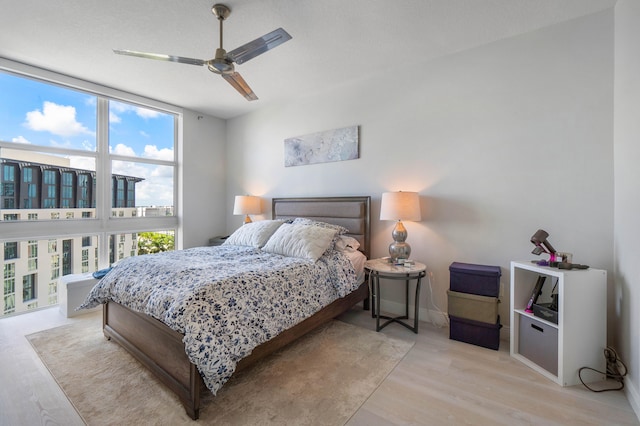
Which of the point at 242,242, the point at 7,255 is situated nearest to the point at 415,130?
the point at 242,242

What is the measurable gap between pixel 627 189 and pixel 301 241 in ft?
8.13

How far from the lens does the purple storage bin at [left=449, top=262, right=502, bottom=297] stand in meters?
2.34

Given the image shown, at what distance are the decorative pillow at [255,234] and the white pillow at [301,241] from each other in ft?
0.69

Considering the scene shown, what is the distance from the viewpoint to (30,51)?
277cm

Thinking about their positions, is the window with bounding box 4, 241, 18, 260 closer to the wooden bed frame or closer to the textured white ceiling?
the wooden bed frame

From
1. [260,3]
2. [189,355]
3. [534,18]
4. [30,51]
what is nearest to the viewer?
[189,355]

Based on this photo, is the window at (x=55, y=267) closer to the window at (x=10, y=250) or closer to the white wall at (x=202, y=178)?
the window at (x=10, y=250)

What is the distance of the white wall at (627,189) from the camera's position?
1.70m

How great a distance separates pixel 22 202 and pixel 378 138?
419 cm

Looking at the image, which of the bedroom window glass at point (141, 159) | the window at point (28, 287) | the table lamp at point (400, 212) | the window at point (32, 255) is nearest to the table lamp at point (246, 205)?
the bedroom window glass at point (141, 159)

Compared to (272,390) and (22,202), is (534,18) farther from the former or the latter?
(22,202)

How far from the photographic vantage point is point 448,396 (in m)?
1.77

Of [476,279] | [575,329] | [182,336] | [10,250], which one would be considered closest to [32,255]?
[10,250]

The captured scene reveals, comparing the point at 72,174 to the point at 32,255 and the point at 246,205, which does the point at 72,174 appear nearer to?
the point at 32,255
